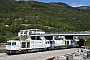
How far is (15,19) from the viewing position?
19075 cm

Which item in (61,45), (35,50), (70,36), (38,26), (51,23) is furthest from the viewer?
(51,23)

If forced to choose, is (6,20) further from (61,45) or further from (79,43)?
(61,45)

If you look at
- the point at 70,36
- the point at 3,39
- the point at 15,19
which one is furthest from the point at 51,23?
the point at 3,39

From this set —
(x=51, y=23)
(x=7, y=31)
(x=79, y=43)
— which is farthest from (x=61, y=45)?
(x=51, y=23)

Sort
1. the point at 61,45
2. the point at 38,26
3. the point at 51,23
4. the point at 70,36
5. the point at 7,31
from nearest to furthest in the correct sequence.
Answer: the point at 61,45 → the point at 70,36 → the point at 7,31 → the point at 38,26 → the point at 51,23

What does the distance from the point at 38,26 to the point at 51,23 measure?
15703 millimetres

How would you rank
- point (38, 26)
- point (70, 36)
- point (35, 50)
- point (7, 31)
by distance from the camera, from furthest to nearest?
point (38, 26)
point (7, 31)
point (70, 36)
point (35, 50)

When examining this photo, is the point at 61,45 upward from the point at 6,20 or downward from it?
downward

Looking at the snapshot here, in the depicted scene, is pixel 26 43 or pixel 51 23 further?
pixel 51 23

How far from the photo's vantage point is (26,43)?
55.1 metres

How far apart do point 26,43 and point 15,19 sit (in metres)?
137

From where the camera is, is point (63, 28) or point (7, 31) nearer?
point (7, 31)

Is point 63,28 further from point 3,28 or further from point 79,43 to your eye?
point 79,43

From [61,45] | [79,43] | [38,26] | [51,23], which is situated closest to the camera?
[61,45]
